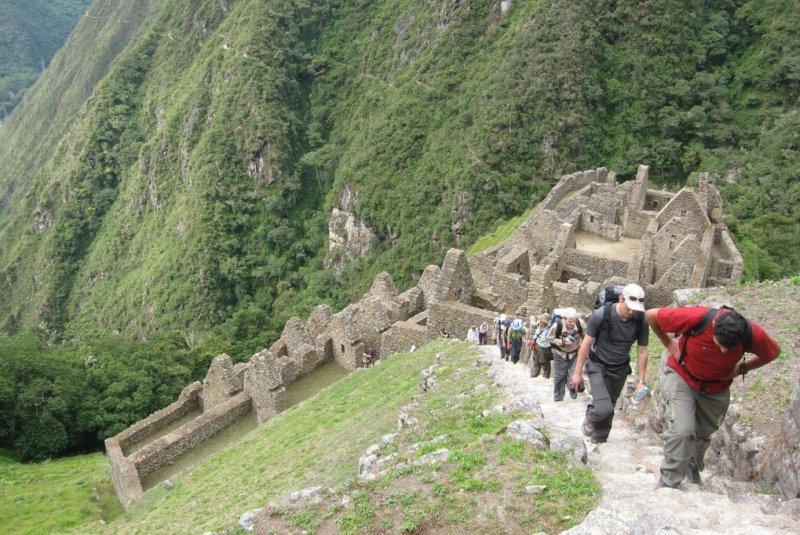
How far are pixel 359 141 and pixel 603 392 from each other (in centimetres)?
10156

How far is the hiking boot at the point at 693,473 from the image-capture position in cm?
743

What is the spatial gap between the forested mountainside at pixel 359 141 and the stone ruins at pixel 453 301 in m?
13.0

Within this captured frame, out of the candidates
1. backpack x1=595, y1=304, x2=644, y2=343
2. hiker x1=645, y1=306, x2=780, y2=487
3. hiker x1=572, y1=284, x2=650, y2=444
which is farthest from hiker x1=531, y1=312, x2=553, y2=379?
hiker x1=645, y1=306, x2=780, y2=487

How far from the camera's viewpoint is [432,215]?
3258 inches

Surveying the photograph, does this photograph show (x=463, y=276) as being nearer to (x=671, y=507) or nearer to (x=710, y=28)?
(x=671, y=507)

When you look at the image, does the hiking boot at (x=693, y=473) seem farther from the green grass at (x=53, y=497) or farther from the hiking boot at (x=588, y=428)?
the green grass at (x=53, y=497)

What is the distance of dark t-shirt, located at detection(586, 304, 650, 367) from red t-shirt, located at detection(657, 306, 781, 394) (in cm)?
94

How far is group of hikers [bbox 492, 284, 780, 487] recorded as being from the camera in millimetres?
6730

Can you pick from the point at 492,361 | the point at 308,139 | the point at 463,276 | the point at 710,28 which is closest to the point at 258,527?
the point at 492,361

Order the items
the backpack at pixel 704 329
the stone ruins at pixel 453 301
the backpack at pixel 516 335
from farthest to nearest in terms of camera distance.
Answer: the stone ruins at pixel 453 301
the backpack at pixel 516 335
the backpack at pixel 704 329

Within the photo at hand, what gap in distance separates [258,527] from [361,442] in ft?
11.4

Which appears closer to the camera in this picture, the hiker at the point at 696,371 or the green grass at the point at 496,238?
the hiker at the point at 696,371

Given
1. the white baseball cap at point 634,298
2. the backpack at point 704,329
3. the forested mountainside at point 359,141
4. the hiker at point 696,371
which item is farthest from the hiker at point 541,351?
the forested mountainside at point 359,141

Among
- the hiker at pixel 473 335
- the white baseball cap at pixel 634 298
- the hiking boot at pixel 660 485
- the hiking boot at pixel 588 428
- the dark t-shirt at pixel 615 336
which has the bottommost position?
the hiker at pixel 473 335
